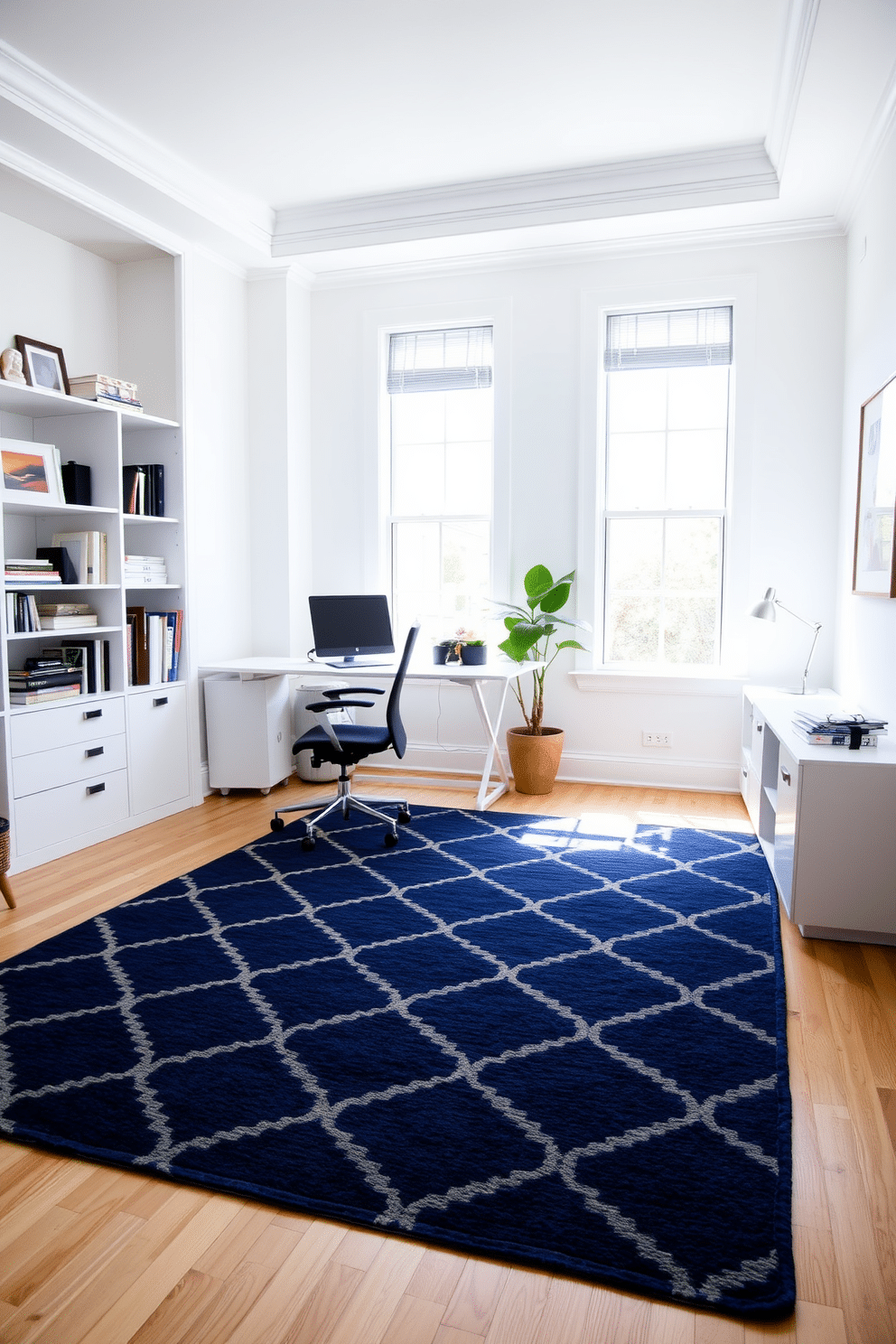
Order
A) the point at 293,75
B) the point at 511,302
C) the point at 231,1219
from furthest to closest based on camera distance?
the point at 511,302, the point at 293,75, the point at 231,1219

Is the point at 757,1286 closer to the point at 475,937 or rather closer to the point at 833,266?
the point at 475,937

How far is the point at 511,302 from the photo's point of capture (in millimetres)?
5082

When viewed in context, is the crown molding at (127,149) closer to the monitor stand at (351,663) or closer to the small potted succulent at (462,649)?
the monitor stand at (351,663)

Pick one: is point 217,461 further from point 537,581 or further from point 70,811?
point 70,811

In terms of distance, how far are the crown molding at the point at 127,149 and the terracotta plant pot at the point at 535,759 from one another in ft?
10.1

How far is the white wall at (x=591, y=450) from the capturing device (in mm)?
4641

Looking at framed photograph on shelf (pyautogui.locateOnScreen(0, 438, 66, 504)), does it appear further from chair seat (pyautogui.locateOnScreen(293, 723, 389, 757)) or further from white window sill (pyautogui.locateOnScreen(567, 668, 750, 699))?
white window sill (pyautogui.locateOnScreen(567, 668, 750, 699))

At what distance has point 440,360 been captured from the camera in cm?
531

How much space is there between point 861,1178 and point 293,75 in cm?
407

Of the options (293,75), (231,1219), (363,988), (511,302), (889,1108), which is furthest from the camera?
(511,302)

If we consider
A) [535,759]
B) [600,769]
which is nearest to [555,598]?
[535,759]

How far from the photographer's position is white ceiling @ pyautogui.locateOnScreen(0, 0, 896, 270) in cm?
315

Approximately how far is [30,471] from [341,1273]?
10.9ft

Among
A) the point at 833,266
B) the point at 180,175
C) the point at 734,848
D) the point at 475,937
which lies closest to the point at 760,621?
the point at 734,848
